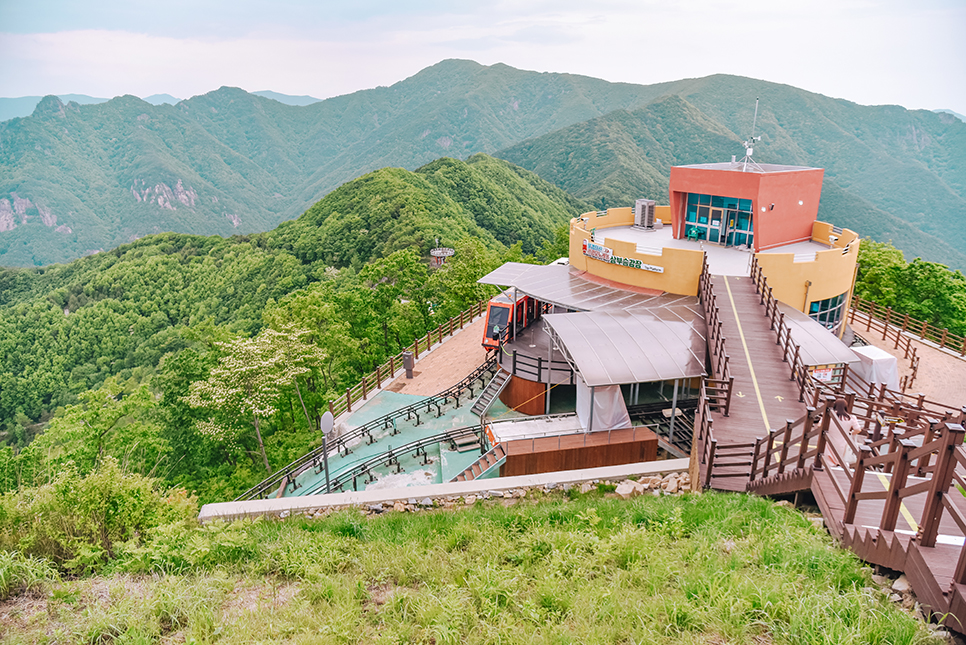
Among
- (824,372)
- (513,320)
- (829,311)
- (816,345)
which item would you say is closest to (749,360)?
(816,345)

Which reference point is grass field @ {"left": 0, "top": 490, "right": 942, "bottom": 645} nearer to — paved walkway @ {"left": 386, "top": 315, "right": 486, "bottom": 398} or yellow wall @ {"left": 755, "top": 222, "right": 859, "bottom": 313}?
paved walkway @ {"left": 386, "top": 315, "right": 486, "bottom": 398}

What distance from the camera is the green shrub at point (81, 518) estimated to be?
705 centimetres

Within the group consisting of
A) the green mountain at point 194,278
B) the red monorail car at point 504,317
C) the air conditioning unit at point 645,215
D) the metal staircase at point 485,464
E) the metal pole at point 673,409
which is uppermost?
the air conditioning unit at point 645,215

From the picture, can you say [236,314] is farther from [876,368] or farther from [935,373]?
[935,373]

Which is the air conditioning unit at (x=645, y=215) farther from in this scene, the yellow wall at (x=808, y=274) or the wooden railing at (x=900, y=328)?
the wooden railing at (x=900, y=328)

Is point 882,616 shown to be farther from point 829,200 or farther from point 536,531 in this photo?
point 829,200

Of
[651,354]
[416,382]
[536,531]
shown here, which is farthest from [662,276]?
[536,531]

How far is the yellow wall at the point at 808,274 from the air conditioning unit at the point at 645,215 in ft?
28.2

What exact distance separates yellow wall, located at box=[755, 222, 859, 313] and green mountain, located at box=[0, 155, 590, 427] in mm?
33655

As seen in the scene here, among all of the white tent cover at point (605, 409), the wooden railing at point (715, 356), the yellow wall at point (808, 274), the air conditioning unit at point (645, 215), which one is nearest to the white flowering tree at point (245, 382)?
the white tent cover at point (605, 409)

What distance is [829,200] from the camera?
11625 cm

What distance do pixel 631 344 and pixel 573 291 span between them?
17.2ft

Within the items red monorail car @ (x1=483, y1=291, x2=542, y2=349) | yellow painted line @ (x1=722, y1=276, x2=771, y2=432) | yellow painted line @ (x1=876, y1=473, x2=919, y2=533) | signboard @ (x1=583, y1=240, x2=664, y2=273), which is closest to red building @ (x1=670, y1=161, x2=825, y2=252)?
signboard @ (x1=583, y1=240, x2=664, y2=273)

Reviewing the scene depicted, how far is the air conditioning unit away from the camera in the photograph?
82.6ft
